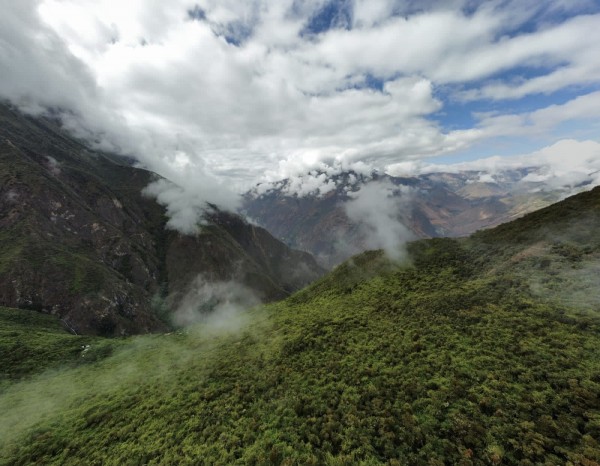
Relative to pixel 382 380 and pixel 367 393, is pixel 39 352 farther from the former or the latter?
pixel 382 380

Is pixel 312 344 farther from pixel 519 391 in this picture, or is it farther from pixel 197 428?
pixel 519 391

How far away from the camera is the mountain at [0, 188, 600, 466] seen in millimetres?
26172

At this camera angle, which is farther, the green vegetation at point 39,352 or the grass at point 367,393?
the green vegetation at point 39,352

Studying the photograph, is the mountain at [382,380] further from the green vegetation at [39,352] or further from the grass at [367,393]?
the green vegetation at [39,352]

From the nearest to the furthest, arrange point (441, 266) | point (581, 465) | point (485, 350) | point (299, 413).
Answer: point (581, 465) < point (299, 413) < point (485, 350) < point (441, 266)

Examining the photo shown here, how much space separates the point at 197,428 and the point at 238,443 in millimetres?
7378

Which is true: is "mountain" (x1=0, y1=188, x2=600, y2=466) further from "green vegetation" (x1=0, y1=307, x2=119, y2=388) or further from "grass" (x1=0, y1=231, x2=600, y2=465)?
"green vegetation" (x1=0, y1=307, x2=119, y2=388)

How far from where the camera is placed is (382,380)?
3584cm

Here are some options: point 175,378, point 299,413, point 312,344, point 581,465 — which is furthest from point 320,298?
point 581,465

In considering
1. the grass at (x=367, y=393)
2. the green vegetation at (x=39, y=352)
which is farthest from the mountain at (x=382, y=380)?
the green vegetation at (x=39, y=352)

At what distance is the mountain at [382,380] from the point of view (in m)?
26.2

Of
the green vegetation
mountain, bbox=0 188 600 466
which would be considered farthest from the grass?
the green vegetation

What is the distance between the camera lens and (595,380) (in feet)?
90.1

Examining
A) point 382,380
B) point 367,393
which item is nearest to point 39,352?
point 367,393
